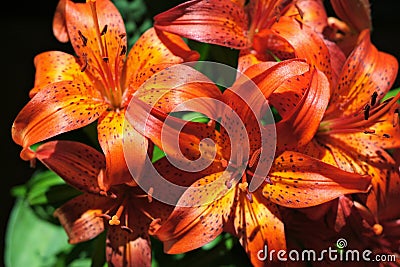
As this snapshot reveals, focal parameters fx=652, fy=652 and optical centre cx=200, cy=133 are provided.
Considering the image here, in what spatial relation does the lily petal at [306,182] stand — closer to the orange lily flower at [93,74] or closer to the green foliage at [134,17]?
the orange lily flower at [93,74]

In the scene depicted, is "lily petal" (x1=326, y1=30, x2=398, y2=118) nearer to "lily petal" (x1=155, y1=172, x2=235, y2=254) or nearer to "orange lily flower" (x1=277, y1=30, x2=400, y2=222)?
"orange lily flower" (x1=277, y1=30, x2=400, y2=222)

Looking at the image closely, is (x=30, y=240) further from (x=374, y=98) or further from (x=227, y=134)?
(x=374, y=98)

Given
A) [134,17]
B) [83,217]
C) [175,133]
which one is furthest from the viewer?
[134,17]

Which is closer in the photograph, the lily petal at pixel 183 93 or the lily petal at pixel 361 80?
the lily petal at pixel 183 93

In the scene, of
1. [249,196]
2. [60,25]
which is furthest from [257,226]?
[60,25]

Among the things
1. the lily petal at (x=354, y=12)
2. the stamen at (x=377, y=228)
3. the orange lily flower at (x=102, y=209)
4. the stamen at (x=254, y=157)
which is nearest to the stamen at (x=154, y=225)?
the orange lily flower at (x=102, y=209)

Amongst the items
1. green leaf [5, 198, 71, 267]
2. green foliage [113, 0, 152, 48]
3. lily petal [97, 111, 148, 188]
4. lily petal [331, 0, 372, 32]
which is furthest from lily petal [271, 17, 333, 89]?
green leaf [5, 198, 71, 267]

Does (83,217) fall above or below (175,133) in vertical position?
below

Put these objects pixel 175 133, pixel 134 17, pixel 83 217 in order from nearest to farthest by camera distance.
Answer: pixel 175 133, pixel 83 217, pixel 134 17
